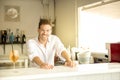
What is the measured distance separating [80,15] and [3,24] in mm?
1694

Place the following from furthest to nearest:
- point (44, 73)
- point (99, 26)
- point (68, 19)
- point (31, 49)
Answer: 1. point (68, 19)
2. point (99, 26)
3. point (31, 49)
4. point (44, 73)

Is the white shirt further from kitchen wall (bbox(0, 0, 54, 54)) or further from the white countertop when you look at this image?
kitchen wall (bbox(0, 0, 54, 54))

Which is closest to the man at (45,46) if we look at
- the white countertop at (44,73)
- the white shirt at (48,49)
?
the white shirt at (48,49)

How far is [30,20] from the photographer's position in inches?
184

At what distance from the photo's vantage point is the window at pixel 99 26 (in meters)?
3.14

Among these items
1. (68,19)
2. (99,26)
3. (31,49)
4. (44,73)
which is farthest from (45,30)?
(68,19)

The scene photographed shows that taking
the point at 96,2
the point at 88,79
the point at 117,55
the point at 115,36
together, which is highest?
the point at 96,2

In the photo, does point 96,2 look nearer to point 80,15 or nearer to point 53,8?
point 80,15

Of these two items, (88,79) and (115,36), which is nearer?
(88,79)

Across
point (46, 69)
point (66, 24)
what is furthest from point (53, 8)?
point (46, 69)

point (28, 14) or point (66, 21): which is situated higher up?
point (28, 14)

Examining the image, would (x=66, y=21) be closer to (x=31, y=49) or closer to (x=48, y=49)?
(x=48, y=49)

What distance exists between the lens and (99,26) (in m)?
3.67

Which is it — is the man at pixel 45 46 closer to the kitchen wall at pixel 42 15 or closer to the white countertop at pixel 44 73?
the white countertop at pixel 44 73
